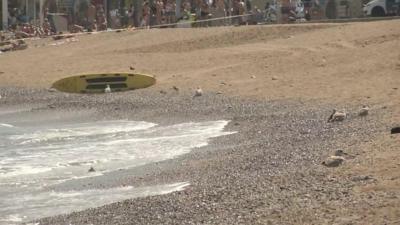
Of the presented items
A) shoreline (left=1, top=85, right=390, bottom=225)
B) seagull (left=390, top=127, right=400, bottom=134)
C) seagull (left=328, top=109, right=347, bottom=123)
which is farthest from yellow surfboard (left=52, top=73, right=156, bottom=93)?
seagull (left=390, top=127, right=400, bottom=134)

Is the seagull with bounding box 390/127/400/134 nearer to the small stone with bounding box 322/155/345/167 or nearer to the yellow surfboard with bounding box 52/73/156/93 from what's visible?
the small stone with bounding box 322/155/345/167

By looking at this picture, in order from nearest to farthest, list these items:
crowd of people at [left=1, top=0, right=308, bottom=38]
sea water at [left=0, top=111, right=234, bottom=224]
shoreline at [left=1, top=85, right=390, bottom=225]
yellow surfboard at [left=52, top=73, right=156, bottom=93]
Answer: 1. shoreline at [left=1, top=85, right=390, bottom=225]
2. sea water at [left=0, top=111, right=234, bottom=224]
3. yellow surfboard at [left=52, top=73, right=156, bottom=93]
4. crowd of people at [left=1, top=0, right=308, bottom=38]

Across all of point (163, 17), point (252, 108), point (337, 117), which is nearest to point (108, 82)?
point (252, 108)

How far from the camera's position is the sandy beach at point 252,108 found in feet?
29.9

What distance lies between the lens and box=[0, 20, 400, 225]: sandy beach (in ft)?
29.9

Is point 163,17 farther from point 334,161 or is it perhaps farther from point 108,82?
point 334,161

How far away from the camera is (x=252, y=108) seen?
1988 centimetres

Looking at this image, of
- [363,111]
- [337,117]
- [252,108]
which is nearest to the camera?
[337,117]

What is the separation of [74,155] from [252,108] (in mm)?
5650

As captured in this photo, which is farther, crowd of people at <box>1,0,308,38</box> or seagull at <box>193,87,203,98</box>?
crowd of people at <box>1,0,308,38</box>

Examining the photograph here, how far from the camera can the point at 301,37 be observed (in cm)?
3027

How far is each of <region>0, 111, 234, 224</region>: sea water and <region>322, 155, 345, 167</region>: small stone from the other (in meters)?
1.64

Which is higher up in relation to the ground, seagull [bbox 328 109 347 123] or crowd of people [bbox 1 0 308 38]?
crowd of people [bbox 1 0 308 38]

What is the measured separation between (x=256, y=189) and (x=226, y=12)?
30.1m
